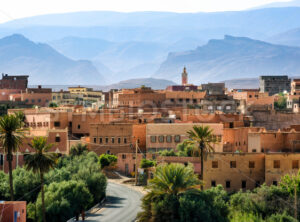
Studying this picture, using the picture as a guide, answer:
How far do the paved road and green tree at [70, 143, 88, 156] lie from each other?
8.14 m

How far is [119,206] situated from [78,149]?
18.6 m

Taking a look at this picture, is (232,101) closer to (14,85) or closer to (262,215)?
(262,215)

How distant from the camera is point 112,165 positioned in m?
72.8

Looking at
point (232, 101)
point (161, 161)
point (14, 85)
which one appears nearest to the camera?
point (161, 161)

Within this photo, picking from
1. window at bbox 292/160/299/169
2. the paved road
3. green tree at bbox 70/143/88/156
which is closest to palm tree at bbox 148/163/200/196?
the paved road

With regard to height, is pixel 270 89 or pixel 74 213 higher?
pixel 270 89

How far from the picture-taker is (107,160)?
237 ft

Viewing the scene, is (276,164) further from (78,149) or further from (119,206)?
(78,149)

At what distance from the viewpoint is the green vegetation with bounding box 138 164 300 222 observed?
4656 centimetres

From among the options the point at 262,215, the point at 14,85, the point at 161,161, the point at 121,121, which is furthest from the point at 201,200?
the point at 14,85

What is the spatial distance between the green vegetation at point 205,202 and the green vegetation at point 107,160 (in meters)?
20.4

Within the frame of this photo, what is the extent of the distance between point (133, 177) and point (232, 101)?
4074 cm

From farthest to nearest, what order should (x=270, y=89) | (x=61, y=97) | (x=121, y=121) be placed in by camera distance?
(x=270, y=89) → (x=61, y=97) → (x=121, y=121)

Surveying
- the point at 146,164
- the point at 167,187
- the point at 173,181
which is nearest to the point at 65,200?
the point at 167,187
